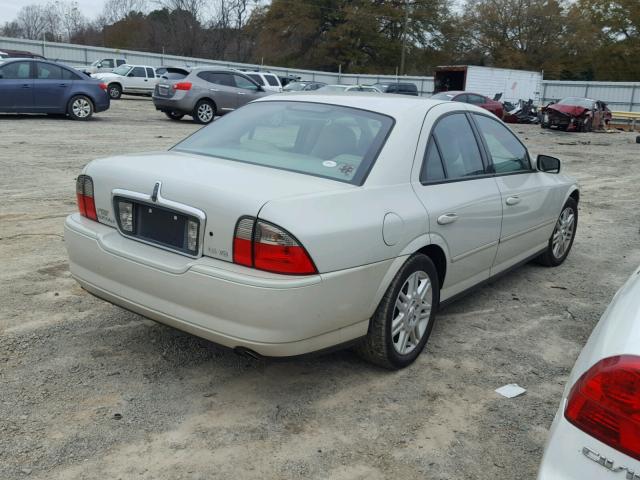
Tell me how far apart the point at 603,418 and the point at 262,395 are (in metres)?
1.99

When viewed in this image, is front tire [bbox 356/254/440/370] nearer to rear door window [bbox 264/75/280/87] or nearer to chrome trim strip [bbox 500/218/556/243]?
chrome trim strip [bbox 500/218/556/243]

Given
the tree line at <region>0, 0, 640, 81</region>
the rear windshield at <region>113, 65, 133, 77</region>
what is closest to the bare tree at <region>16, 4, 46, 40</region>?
the tree line at <region>0, 0, 640, 81</region>

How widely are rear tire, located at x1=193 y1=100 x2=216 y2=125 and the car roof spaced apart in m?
14.1

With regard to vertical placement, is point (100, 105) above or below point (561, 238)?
above

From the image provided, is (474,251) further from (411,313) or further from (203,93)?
(203,93)

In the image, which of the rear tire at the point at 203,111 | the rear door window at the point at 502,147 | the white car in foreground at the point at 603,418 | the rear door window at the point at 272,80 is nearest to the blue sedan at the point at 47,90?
the rear tire at the point at 203,111

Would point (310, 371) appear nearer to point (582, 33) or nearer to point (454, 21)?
point (582, 33)

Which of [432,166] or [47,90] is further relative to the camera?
[47,90]

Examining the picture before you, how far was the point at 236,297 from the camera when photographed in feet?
9.33

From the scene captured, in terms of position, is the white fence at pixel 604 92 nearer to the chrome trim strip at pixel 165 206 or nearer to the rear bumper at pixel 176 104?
the rear bumper at pixel 176 104

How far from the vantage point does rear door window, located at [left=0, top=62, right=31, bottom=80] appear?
14.6m

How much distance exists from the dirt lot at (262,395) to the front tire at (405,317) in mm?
130

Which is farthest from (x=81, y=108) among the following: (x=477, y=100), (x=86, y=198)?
(x=477, y=100)

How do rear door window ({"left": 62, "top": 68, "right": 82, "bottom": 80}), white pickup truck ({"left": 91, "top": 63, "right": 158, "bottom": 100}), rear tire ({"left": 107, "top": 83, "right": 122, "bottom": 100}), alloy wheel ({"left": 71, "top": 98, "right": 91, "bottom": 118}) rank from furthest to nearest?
1. white pickup truck ({"left": 91, "top": 63, "right": 158, "bottom": 100})
2. rear tire ({"left": 107, "top": 83, "right": 122, "bottom": 100})
3. alloy wheel ({"left": 71, "top": 98, "right": 91, "bottom": 118})
4. rear door window ({"left": 62, "top": 68, "right": 82, "bottom": 80})
